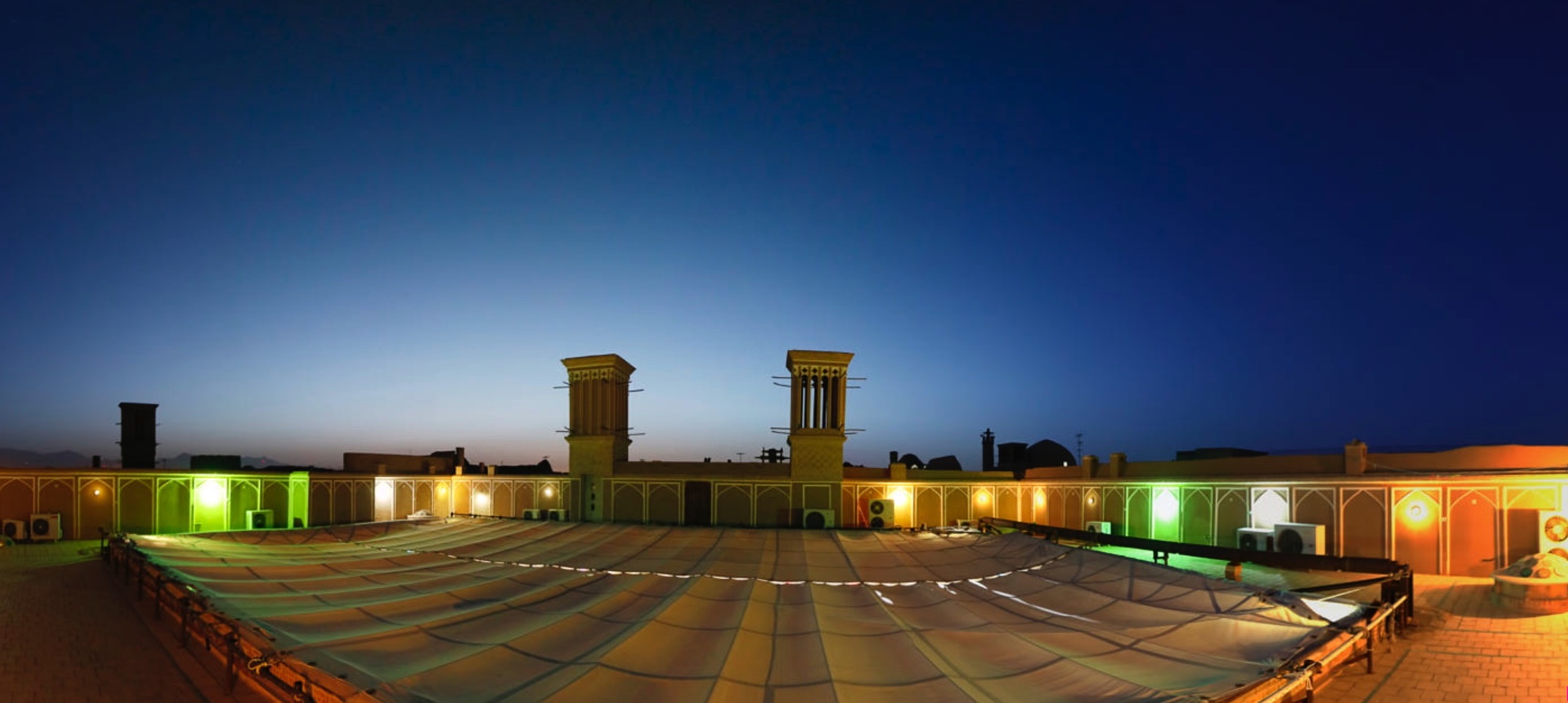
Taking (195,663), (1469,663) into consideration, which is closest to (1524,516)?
(1469,663)

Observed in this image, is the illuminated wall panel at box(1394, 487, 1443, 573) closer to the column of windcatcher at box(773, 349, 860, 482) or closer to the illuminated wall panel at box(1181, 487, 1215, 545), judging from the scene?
the illuminated wall panel at box(1181, 487, 1215, 545)

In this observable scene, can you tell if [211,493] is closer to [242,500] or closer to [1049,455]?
[242,500]

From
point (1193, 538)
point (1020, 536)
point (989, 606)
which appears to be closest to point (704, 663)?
point (989, 606)

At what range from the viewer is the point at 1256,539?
1962cm

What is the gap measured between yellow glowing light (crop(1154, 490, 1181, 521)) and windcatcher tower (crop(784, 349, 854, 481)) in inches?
413

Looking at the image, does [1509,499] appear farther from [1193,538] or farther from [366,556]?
[366,556]

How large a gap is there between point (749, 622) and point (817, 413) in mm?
17598

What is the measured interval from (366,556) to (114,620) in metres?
4.20

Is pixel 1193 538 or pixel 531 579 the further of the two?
pixel 1193 538

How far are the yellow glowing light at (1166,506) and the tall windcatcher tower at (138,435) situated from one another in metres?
36.9

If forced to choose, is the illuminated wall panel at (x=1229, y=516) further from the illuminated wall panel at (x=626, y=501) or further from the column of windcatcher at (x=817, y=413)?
the illuminated wall panel at (x=626, y=501)

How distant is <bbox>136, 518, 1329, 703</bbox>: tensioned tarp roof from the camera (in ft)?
23.0

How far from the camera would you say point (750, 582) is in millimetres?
11570

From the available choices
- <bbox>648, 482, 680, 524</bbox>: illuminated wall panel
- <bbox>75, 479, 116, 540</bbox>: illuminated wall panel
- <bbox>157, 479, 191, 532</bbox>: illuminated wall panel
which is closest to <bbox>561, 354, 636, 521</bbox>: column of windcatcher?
<bbox>648, 482, 680, 524</bbox>: illuminated wall panel
